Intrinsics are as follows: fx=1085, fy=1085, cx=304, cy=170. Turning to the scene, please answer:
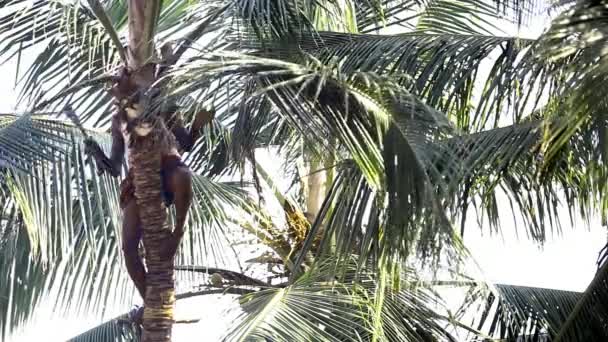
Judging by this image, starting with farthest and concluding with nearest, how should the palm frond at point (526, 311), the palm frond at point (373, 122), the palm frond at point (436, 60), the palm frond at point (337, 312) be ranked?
1. the palm frond at point (526, 311)
2. the palm frond at point (436, 60)
3. the palm frond at point (337, 312)
4. the palm frond at point (373, 122)

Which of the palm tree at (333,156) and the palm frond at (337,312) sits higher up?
the palm tree at (333,156)

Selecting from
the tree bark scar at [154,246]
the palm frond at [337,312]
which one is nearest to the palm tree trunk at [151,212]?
the tree bark scar at [154,246]

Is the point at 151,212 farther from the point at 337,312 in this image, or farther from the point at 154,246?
the point at 337,312

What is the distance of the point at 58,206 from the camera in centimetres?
454

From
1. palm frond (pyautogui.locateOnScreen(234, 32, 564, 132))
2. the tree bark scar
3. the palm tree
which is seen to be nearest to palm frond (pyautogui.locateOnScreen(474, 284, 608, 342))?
the palm tree

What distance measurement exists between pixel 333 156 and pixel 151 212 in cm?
87

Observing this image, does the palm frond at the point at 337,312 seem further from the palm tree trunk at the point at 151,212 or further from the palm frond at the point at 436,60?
the palm frond at the point at 436,60

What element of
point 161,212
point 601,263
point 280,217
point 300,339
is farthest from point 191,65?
point 280,217

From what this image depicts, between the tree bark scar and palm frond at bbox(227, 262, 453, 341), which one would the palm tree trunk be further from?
palm frond at bbox(227, 262, 453, 341)

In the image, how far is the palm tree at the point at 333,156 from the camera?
3760 millimetres

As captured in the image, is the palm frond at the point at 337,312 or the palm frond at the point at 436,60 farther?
the palm frond at the point at 436,60

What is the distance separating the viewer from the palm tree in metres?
3.76

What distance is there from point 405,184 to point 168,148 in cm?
108

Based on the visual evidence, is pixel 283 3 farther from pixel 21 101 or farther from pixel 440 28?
pixel 440 28
